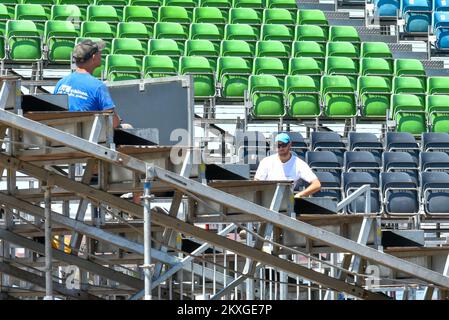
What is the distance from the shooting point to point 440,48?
22.1m

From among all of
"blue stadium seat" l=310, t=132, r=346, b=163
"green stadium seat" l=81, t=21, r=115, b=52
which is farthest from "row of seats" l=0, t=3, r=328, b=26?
"blue stadium seat" l=310, t=132, r=346, b=163

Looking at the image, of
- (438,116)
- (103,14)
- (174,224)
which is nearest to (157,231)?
(174,224)

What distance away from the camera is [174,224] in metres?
11.4

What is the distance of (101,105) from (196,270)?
7.94 feet

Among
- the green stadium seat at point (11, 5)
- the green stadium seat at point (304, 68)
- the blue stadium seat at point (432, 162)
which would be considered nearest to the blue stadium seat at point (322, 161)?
the blue stadium seat at point (432, 162)

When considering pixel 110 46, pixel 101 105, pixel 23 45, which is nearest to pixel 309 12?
pixel 110 46

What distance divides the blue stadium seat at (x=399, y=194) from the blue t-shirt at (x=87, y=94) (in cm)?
612

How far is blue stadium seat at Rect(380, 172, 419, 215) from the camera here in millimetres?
16312

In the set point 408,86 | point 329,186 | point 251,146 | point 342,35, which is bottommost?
point 329,186

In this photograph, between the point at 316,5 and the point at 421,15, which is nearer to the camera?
the point at 421,15

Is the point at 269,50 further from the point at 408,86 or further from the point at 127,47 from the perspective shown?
the point at 127,47

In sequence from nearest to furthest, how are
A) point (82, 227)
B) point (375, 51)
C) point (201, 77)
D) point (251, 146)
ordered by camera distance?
point (82, 227) → point (251, 146) → point (201, 77) → point (375, 51)

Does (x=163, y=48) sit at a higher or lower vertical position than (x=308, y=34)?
lower

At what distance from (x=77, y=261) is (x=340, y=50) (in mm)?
9488
